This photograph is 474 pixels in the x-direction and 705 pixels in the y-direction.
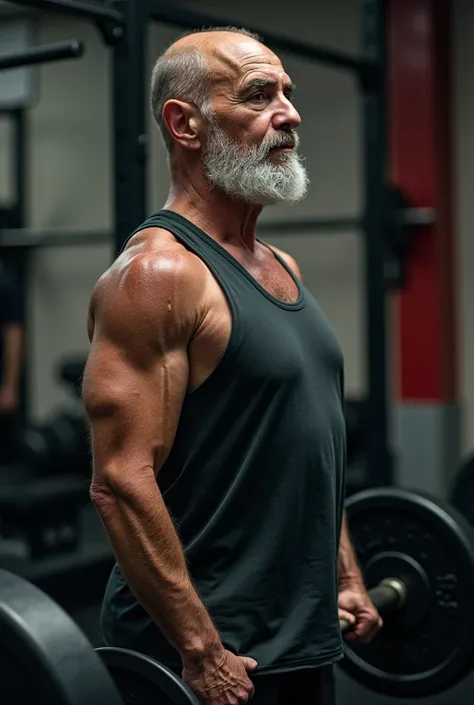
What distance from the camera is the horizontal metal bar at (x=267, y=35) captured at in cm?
179

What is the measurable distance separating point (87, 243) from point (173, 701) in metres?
3.87

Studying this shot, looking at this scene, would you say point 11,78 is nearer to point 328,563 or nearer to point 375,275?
point 375,275

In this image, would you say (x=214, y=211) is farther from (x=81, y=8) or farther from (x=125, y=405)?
(x=81, y=8)

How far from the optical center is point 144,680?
1.11 metres

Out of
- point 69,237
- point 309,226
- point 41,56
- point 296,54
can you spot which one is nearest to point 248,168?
point 41,56

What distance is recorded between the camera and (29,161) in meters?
5.32

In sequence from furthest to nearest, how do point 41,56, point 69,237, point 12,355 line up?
point 69,237, point 12,355, point 41,56

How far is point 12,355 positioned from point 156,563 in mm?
3139

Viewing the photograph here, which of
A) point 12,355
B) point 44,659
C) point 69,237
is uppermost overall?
point 44,659

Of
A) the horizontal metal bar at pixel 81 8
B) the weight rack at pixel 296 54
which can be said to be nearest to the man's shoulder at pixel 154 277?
the weight rack at pixel 296 54

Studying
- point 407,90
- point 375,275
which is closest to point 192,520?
point 375,275

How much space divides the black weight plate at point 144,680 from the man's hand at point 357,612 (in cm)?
36

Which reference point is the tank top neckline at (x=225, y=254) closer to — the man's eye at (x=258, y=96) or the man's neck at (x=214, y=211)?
the man's neck at (x=214, y=211)

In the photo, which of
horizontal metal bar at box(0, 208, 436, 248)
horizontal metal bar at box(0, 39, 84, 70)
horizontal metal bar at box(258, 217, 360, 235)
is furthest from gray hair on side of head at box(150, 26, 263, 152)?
horizontal metal bar at box(258, 217, 360, 235)
